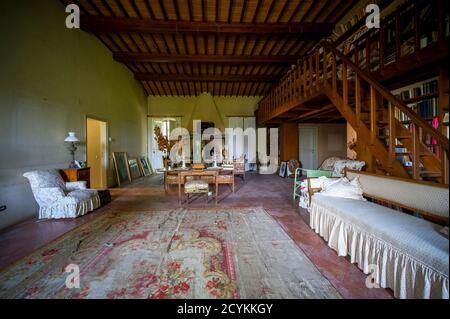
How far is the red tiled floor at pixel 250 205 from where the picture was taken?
71.7 inches

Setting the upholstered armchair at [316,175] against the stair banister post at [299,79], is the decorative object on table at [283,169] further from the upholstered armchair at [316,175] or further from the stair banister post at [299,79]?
the upholstered armchair at [316,175]

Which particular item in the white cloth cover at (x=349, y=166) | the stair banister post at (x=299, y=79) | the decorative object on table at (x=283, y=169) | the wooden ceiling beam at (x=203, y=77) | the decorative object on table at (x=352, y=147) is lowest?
the decorative object on table at (x=283, y=169)

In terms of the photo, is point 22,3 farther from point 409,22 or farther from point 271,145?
point 271,145

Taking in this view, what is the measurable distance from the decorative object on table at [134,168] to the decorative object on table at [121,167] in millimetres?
240

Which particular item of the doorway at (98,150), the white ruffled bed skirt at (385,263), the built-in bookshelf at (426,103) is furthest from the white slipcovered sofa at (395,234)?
the doorway at (98,150)

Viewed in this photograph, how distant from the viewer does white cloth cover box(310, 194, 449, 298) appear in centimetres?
136

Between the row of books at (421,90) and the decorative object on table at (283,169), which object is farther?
the decorative object on table at (283,169)

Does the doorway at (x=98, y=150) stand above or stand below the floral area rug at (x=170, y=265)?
above

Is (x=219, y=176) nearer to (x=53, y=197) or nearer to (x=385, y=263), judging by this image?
(x=53, y=197)

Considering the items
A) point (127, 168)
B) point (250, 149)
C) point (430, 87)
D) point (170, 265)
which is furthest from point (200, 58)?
point (170, 265)

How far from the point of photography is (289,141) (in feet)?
27.1

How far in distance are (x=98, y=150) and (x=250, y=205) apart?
4.95 meters

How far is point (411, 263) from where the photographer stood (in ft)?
4.84

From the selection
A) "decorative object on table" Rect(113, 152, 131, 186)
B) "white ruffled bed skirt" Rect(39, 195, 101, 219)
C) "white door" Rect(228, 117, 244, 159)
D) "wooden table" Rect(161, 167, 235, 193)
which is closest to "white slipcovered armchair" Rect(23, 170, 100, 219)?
"white ruffled bed skirt" Rect(39, 195, 101, 219)
